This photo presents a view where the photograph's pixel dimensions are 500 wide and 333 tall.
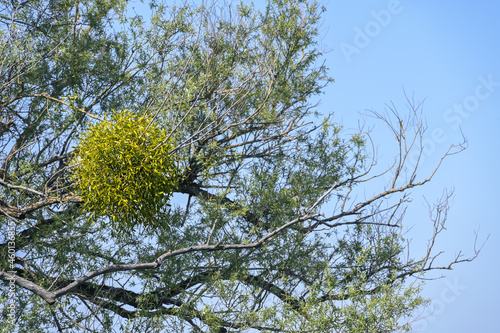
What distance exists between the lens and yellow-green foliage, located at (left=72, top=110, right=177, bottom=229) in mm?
4781

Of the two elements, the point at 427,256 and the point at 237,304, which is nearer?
the point at 237,304

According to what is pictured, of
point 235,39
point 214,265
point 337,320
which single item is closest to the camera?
point 337,320

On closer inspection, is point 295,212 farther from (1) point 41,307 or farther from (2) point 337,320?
(1) point 41,307

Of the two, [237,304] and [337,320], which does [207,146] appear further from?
[337,320]

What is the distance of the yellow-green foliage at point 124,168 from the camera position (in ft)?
15.7

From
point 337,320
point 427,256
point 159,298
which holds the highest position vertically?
point 427,256

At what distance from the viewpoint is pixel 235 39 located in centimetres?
675

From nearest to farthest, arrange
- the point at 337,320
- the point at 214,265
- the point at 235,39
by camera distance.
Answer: the point at 337,320 → the point at 214,265 → the point at 235,39

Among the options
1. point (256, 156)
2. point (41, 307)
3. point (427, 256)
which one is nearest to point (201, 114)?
point (256, 156)

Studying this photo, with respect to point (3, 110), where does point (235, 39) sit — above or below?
above

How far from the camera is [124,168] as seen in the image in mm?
4812

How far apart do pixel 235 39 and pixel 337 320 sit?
3.46 metres

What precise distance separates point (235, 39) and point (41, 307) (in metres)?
3.77

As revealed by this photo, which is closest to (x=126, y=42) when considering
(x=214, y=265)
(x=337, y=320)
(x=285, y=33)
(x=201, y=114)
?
(x=201, y=114)
